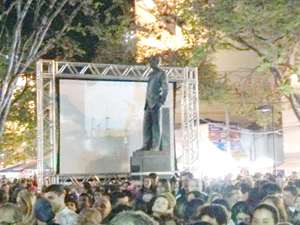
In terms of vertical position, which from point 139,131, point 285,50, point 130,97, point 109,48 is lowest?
point 139,131

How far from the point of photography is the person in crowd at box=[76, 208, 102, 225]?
3854 millimetres

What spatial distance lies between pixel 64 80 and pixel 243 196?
24.4ft

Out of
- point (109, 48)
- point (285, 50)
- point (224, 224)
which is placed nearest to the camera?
point (224, 224)

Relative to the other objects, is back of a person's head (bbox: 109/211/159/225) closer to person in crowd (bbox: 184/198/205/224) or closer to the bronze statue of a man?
person in crowd (bbox: 184/198/205/224)

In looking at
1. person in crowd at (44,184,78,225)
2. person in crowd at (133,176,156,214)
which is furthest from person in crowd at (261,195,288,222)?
person in crowd at (44,184,78,225)

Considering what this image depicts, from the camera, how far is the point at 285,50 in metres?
11.8

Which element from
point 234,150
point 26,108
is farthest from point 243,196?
point 234,150

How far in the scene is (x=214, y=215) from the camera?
4012 mm

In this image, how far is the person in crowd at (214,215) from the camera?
400cm

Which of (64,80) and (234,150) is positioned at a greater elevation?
(64,80)

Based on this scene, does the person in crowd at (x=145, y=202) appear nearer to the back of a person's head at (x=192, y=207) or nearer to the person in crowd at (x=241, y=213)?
the back of a person's head at (x=192, y=207)

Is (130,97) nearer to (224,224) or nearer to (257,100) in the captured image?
(257,100)

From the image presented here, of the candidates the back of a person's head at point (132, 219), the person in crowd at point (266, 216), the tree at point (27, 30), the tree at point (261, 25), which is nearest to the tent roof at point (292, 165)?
the tree at point (261, 25)

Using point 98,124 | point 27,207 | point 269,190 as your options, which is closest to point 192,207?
point 269,190
